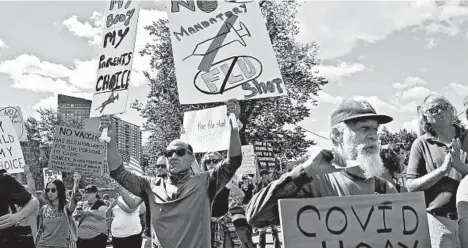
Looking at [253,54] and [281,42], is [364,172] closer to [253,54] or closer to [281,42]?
[253,54]

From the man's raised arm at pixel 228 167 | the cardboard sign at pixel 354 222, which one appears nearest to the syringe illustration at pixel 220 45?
the man's raised arm at pixel 228 167

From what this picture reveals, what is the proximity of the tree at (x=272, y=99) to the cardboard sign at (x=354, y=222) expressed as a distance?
26.9 meters

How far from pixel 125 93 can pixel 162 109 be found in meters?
25.5

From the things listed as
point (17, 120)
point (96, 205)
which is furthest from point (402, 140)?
point (96, 205)

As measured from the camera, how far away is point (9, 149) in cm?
871

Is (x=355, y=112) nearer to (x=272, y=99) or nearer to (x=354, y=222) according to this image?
(x=354, y=222)

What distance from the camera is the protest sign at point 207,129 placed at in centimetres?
942

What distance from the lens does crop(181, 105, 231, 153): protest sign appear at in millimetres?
9422

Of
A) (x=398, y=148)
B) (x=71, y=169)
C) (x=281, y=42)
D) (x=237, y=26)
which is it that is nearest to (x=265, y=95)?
(x=237, y=26)

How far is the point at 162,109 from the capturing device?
101 ft

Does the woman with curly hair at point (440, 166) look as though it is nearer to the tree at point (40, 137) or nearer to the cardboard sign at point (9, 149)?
the cardboard sign at point (9, 149)

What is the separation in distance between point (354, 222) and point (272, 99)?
28.7m

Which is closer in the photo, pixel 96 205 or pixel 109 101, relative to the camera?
pixel 109 101

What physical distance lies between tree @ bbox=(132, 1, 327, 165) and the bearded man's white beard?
2694 centimetres
